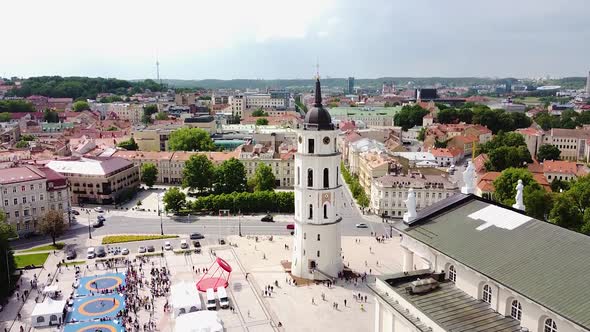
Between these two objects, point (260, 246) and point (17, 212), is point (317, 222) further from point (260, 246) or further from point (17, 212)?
point (17, 212)

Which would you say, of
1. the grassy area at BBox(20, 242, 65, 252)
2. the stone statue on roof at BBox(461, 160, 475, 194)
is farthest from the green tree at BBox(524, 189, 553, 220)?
the grassy area at BBox(20, 242, 65, 252)

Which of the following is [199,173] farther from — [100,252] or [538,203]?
[538,203]

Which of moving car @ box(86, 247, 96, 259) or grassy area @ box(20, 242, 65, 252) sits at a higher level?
moving car @ box(86, 247, 96, 259)

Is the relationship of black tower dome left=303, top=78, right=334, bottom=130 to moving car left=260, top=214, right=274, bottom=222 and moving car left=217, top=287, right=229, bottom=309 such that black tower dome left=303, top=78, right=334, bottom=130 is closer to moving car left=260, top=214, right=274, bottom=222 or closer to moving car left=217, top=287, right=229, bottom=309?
moving car left=217, top=287, right=229, bottom=309

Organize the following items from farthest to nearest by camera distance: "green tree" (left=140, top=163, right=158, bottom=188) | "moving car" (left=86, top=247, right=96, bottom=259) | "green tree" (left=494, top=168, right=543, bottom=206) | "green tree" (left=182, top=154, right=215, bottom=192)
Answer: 1. "green tree" (left=140, top=163, right=158, bottom=188)
2. "green tree" (left=182, top=154, right=215, bottom=192)
3. "green tree" (left=494, top=168, right=543, bottom=206)
4. "moving car" (left=86, top=247, right=96, bottom=259)

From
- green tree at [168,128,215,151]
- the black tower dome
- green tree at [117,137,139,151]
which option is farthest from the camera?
green tree at [117,137,139,151]

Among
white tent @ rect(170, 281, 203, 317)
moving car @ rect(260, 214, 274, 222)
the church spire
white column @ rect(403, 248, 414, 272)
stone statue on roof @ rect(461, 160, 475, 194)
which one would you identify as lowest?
moving car @ rect(260, 214, 274, 222)

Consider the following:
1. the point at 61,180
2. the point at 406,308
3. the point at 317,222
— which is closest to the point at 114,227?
the point at 61,180
